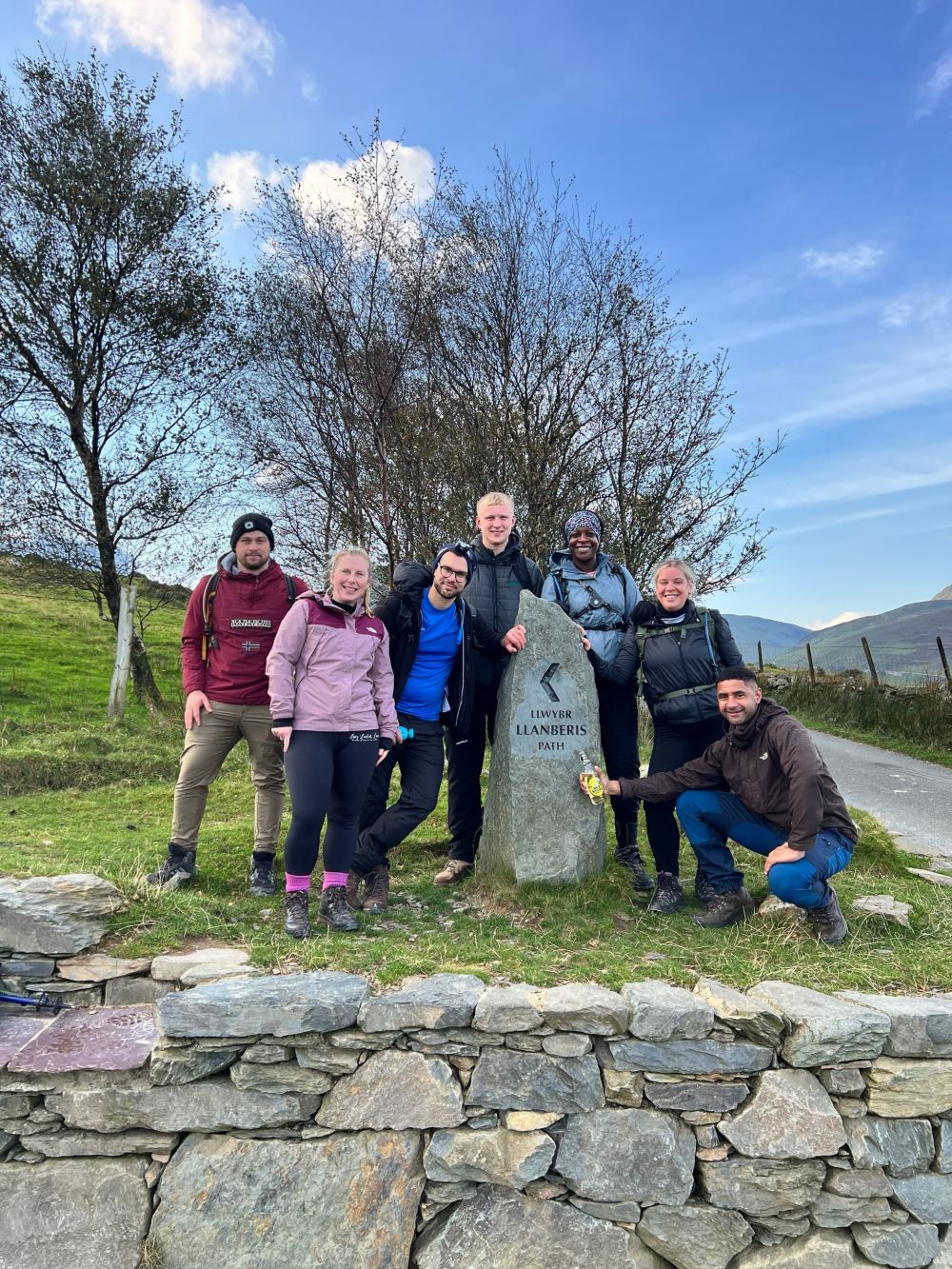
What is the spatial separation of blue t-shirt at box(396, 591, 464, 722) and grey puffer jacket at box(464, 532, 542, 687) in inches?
13.4

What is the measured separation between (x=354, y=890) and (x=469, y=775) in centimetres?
125

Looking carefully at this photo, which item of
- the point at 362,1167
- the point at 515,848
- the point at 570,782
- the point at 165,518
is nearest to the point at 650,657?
the point at 570,782

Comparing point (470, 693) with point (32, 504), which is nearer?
point (470, 693)

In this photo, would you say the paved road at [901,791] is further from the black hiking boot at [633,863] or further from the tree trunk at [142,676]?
the tree trunk at [142,676]

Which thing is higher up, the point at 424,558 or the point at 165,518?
the point at 165,518

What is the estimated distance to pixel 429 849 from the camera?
6613 millimetres

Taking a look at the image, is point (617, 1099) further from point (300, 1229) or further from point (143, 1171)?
point (143, 1171)

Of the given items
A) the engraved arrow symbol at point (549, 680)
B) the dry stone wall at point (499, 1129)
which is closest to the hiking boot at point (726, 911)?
the dry stone wall at point (499, 1129)

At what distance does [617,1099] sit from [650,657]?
2.70 meters

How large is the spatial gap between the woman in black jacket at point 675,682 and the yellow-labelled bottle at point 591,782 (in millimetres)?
360

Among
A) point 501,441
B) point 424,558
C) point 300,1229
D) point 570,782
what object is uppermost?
point 501,441

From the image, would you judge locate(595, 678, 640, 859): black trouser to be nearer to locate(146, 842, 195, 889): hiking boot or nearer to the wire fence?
locate(146, 842, 195, 889): hiking boot

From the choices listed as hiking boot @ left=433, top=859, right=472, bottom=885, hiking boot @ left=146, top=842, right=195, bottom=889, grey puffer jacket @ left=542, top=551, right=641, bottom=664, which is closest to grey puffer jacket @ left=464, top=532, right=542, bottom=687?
grey puffer jacket @ left=542, top=551, right=641, bottom=664

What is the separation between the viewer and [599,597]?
5.65 metres
